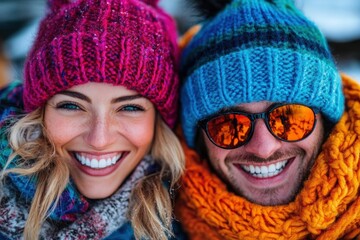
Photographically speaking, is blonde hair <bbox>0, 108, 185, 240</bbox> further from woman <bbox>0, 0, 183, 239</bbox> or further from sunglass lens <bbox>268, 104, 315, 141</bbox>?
sunglass lens <bbox>268, 104, 315, 141</bbox>

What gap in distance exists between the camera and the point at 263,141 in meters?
2.41

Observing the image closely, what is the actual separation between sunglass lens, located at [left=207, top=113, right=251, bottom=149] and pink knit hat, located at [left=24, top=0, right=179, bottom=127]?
30cm

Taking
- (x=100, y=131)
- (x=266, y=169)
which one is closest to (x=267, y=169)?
(x=266, y=169)

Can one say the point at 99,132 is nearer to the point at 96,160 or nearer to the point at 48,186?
the point at 96,160

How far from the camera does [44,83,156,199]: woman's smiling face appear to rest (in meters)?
2.39

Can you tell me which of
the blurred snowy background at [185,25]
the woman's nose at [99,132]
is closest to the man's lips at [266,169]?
the woman's nose at [99,132]

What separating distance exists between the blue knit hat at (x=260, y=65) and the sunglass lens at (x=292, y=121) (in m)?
0.05

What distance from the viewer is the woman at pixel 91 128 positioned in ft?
7.70

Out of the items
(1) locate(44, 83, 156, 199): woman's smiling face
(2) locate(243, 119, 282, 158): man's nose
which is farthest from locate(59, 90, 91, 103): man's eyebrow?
(2) locate(243, 119, 282, 158): man's nose

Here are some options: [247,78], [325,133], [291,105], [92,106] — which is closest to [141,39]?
[92,106]

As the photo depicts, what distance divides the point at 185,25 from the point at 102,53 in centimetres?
418

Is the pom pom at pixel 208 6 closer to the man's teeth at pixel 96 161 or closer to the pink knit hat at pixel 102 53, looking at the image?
the pink knit hat at pixel 102 53

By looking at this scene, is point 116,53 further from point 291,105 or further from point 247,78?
point 291,105

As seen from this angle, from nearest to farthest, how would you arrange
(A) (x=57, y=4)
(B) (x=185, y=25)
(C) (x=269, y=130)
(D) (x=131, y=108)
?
(C) (x=269, y=130), (D) (x=131, y=108), (A) (x=57, y=4), (B) (x=185, y=25)
